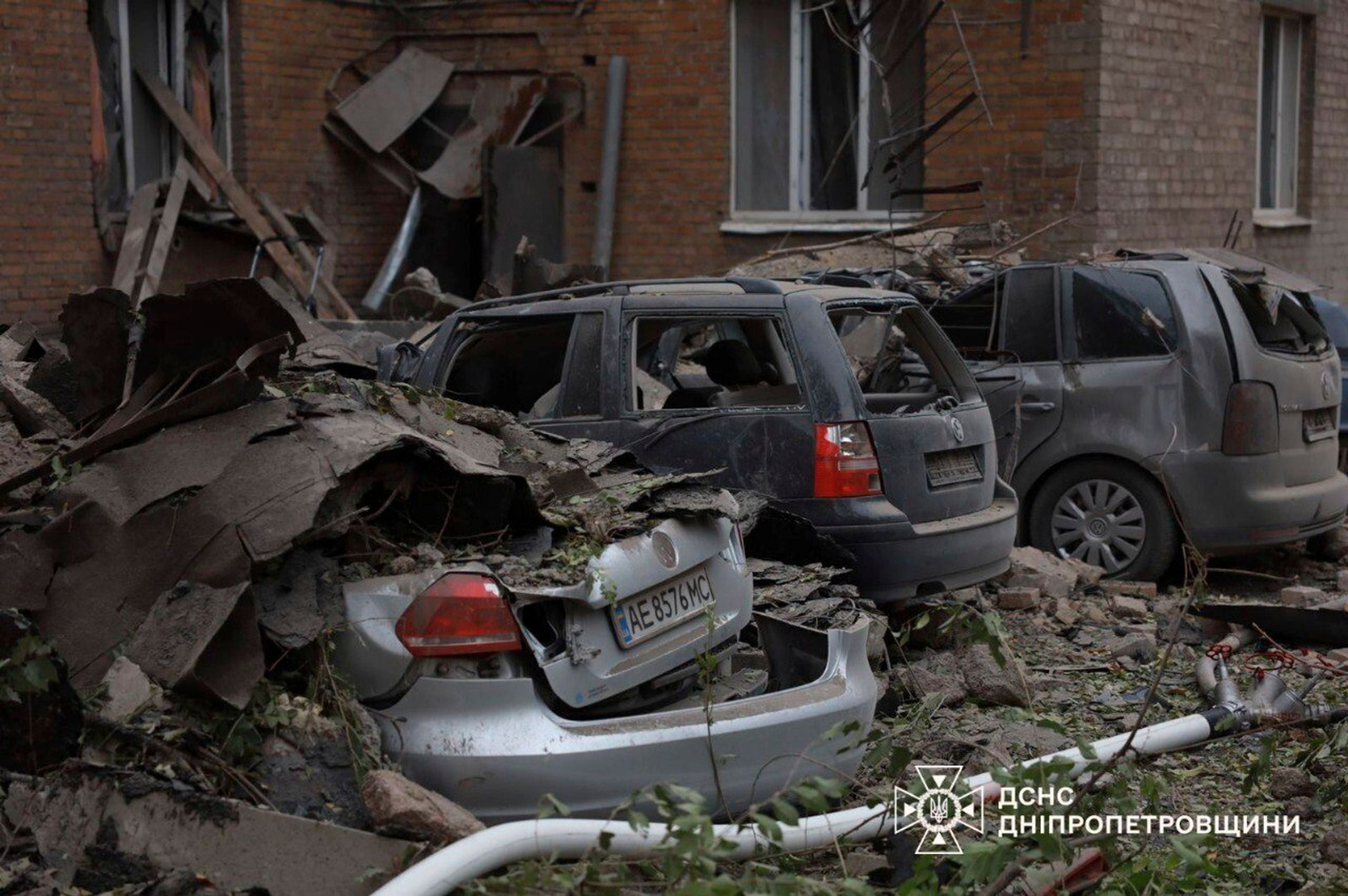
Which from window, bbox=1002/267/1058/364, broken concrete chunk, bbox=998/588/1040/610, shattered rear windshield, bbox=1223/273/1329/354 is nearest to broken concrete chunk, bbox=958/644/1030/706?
broken concrete chunk, bbox=998/588/1040/610

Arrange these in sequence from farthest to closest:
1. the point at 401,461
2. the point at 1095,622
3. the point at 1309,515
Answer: the point at 1309,515 → the point at 1095,622 → the point at 401,461

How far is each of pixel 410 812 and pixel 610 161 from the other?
11289 mm

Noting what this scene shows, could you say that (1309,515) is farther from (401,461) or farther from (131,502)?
(131,502)

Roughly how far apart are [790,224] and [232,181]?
4.83 meters

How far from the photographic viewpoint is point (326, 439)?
167 inches

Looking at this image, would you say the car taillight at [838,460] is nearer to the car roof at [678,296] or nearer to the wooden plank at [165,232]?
the car roof at [678,296]

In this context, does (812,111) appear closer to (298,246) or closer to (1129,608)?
(298,246)

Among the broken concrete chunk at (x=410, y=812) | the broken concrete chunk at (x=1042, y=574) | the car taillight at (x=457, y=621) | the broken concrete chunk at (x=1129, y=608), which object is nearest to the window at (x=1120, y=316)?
the broken concrete chunk at (x=1042, y=574)

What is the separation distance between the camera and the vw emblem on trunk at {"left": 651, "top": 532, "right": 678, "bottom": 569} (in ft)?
14.5

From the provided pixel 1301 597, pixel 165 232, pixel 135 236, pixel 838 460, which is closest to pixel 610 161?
pixel 165 232

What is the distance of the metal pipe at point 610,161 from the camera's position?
14.2 metres

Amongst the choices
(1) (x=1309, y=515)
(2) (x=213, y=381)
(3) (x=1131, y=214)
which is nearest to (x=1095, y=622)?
(1) (x=1309, y=515)

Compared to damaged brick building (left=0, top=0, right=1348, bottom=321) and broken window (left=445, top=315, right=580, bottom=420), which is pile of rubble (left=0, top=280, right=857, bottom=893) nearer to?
broken window (left=445, top=315, right=580, bottom=420)

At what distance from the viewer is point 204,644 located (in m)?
3.78
